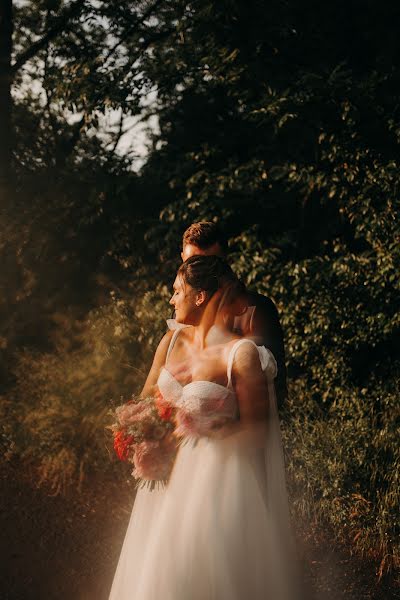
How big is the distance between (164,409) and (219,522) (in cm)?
55

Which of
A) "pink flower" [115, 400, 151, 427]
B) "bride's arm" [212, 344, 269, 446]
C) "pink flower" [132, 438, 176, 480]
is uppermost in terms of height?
"bride's arm" [212, 344, 269, 446]

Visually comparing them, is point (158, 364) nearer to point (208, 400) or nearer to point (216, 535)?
point (208, 400)

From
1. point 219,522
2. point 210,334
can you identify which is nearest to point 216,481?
point 219,522

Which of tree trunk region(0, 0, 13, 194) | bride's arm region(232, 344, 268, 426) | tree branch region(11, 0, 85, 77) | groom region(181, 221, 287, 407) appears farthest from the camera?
tree trunk region(0, 0, 13, 194)

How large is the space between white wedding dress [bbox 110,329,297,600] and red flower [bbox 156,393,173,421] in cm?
3

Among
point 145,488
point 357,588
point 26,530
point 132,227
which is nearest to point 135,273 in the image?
point 132,227

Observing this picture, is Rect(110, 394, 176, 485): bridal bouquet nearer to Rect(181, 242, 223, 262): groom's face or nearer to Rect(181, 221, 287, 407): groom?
Rect(181, 221, 287, 407): groom

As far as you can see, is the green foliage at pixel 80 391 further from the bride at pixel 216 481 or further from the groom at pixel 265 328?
the bride at pixel 216 481

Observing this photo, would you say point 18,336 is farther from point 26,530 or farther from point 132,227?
point 26,530

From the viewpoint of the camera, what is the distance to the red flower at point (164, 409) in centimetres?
303

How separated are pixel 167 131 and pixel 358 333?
15.8ft

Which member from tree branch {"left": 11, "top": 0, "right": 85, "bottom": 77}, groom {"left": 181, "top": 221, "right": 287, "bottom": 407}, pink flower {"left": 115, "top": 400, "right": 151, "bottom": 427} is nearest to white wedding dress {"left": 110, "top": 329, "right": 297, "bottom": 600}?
pink flower {"left": 115, "top": 400, "right": 151, "bottom": 427}

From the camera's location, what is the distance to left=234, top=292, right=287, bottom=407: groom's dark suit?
4031 mm

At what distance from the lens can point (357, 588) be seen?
4508mm
